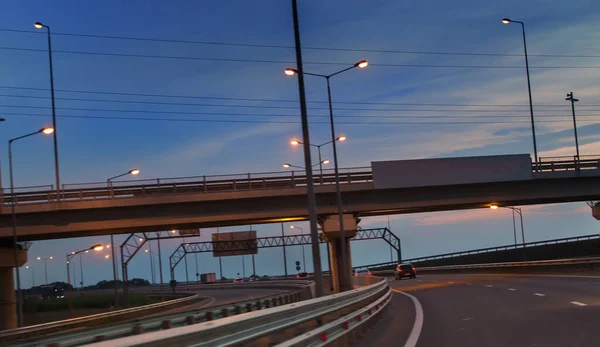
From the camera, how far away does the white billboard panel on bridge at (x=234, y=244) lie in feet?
353

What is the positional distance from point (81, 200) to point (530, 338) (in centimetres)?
3596

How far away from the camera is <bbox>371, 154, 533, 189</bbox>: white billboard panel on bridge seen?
54219 mm

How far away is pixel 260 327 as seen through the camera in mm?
10680

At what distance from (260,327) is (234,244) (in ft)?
324

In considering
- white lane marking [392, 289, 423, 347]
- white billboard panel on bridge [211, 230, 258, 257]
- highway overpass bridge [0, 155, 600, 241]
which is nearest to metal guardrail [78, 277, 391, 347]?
white lane marking [392, 289, 423, 347]

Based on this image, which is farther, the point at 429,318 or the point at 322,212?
the point at 322,212

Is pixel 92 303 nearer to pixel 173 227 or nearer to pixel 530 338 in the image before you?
pixel 173 227

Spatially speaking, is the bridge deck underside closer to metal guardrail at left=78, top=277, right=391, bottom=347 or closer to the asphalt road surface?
the asphalt road surface

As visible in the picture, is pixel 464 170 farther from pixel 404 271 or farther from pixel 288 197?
pixel 404 271

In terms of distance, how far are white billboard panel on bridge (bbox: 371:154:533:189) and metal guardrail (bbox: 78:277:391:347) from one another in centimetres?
3404

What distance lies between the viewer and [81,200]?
46656mm

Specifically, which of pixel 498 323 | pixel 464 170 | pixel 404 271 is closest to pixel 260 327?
pixel 498 323

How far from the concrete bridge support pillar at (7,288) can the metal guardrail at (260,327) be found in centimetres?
3495

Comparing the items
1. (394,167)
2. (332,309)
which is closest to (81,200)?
(394,167)
